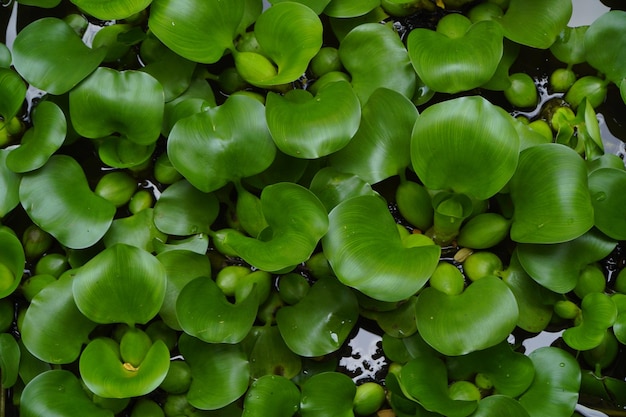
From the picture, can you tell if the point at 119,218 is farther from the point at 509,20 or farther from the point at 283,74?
the point at 509,20

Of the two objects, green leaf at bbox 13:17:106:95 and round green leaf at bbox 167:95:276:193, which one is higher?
green leaf at bbox 13:17:106:95

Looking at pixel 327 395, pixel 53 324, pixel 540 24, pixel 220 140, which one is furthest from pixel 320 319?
pixel 540 24

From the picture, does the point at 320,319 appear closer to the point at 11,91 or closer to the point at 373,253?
the point at 373,253

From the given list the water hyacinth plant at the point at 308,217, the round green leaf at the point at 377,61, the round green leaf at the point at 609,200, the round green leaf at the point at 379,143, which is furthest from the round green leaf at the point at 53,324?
the round green leaf at the point at 609,200

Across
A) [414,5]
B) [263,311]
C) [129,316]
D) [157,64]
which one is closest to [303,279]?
[263,311]

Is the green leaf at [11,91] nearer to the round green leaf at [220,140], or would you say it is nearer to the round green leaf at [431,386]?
the round green leaf at [220,140]

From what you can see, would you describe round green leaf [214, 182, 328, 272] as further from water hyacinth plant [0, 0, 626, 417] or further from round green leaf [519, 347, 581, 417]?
round green leaf [519, 347, 581, 417]

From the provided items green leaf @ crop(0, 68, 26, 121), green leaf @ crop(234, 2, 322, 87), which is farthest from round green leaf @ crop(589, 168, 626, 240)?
green leaf @ crop(0, 68, 26, 121)
